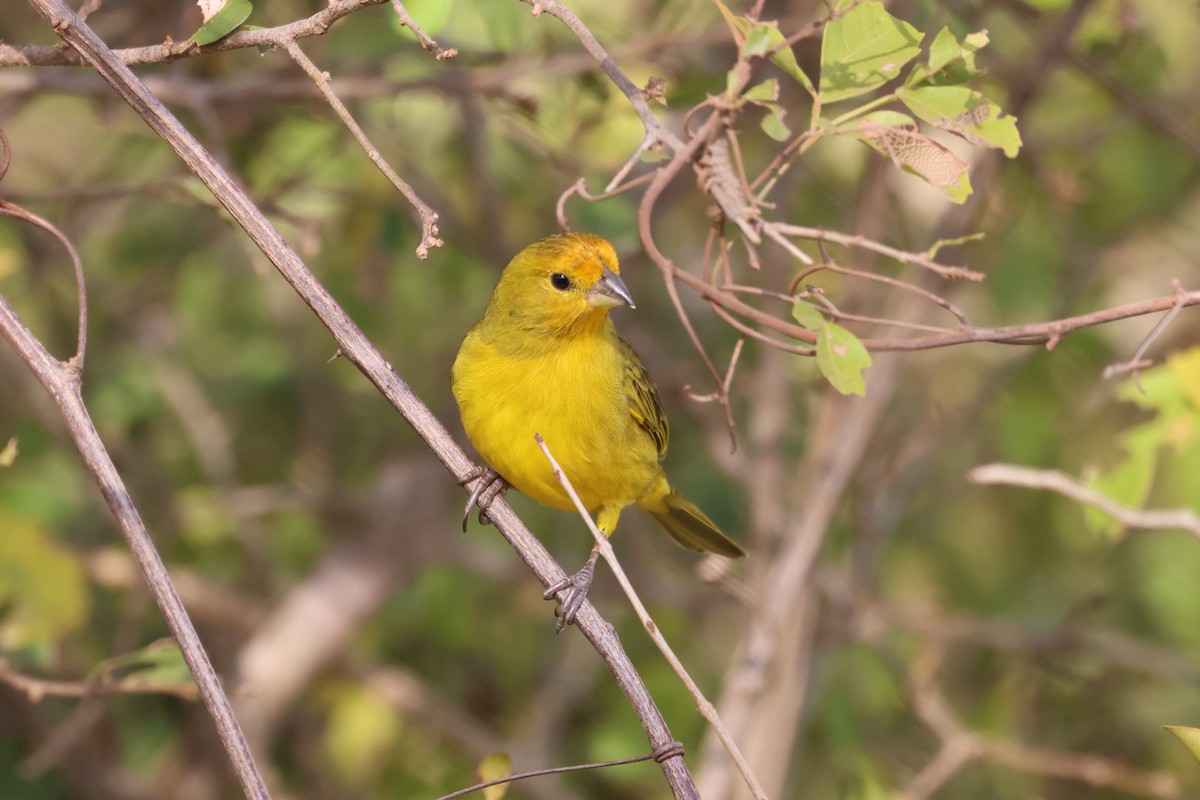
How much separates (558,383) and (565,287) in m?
0.26

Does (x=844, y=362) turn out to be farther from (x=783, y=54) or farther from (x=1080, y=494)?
(x=1080, y=494)

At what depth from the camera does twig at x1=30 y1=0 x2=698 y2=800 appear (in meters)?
2.10

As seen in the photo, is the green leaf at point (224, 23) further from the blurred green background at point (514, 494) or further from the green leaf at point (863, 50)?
the blurred green background at point (514, 494)

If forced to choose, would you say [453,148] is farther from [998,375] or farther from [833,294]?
[998,375]

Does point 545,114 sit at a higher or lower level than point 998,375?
higher

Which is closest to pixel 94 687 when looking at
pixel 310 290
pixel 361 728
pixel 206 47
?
pixel 310 290

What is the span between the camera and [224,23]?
7.35 ft

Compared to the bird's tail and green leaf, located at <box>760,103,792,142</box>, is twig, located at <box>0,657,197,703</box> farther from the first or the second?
the bird's tail

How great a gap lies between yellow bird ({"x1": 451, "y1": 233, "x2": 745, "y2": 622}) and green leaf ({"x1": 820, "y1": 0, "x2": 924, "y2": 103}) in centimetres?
121

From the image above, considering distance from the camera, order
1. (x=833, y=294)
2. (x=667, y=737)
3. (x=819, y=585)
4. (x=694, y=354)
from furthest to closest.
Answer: (x=694, y=354) < (x=833, y=294) < (x=819, y=585) < (x=667, y=737)

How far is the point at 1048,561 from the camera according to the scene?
5.86 metres

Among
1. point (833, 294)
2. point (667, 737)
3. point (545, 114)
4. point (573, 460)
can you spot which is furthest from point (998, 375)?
point (667, 737)

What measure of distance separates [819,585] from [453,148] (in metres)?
2.15

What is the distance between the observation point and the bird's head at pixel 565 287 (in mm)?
3457
